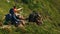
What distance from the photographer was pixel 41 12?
3438 cm

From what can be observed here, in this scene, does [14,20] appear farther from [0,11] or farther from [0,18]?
[0,11]

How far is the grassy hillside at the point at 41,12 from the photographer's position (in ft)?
84.2

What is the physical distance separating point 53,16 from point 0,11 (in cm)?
789

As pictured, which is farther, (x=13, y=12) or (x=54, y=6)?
(x=54, y=6)

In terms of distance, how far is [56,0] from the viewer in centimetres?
4044

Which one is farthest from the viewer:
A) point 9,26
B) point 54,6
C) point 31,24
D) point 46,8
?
point 54,6

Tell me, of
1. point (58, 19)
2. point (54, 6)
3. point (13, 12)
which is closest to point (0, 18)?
point (13, 12)

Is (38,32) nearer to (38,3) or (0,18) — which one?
(0,18)

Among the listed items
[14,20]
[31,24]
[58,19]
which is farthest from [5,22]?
[58,19]

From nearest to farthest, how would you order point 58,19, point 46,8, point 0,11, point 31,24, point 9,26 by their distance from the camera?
point 9,26 → point 31,24 → point 0,11 → point 58,19 → point 46,8

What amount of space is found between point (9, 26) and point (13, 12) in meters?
1.80

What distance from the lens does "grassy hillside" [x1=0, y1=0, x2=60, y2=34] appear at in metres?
25.7

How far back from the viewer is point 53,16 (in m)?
34.8

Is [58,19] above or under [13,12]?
under
